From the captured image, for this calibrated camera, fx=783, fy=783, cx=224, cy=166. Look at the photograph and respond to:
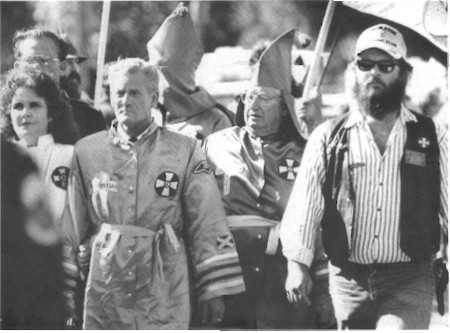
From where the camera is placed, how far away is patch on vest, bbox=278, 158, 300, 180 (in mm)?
4703

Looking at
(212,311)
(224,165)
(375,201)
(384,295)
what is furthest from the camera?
(224,165)

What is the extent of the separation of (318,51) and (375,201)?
39.4 inches

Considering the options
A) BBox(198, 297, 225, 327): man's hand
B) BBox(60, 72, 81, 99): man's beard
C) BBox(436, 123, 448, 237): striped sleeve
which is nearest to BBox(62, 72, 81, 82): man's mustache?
BBox(60, 72, 81, 99): man's beard

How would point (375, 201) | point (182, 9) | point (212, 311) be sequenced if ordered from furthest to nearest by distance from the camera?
1. point (182, 9)
2. point (212, 311)
3. point (375, 201)

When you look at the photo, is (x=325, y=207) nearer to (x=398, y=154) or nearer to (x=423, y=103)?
(x=398, y=154)

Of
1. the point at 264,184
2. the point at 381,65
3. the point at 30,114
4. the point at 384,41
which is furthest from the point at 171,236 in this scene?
the point at 384,41

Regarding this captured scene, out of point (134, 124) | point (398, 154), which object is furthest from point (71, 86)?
point (398, 154)

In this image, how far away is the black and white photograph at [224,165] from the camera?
4543mm

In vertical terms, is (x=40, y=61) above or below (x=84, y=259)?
above

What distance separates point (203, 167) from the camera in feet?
15.5

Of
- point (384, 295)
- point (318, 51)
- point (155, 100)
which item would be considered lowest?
point (384, 295)

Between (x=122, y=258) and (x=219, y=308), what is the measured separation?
25.5 inches

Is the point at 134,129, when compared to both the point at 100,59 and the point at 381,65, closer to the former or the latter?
the point at 100,59

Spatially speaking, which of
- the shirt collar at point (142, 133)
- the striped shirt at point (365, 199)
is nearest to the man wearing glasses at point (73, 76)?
the shirt collar at point (142, 133)
